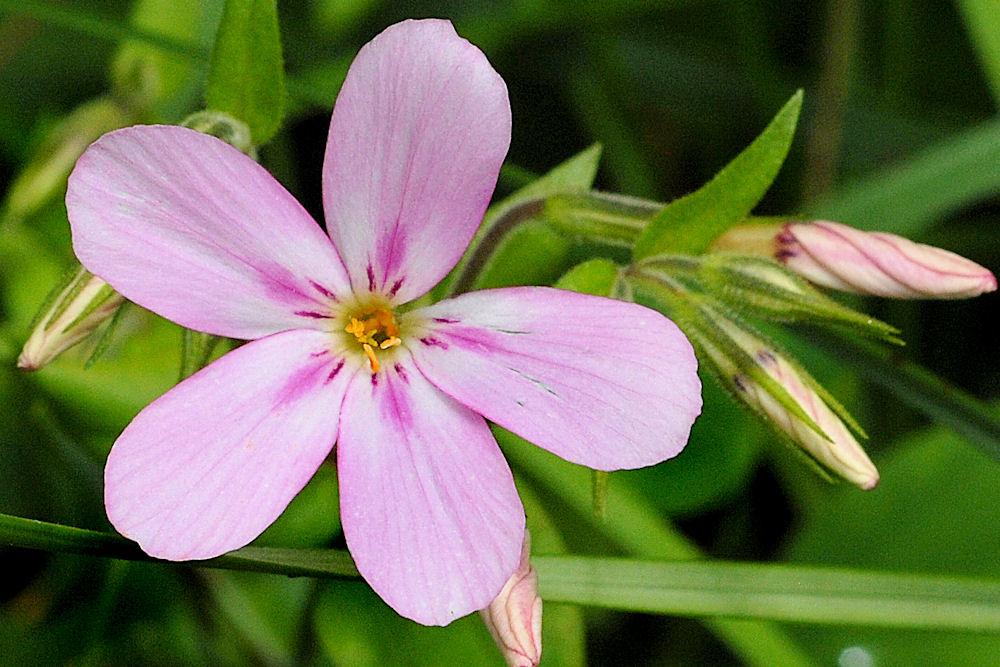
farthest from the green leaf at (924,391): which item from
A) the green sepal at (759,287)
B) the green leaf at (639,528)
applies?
the green leaf at (639,528)

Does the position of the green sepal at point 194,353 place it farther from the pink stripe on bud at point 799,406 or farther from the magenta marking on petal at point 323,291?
the pink stripe on bud at point 799,406

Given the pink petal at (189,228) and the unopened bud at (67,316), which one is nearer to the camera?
the pink petal at (189,228)

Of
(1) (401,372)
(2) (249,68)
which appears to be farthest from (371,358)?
(2) (249,68)

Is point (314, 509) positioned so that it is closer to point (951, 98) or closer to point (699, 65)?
point (699, 65)

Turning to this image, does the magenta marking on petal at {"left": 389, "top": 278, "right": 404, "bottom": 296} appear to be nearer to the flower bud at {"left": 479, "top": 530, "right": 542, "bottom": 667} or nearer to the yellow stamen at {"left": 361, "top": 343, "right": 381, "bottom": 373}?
the yellow stamen at {"left": 361, "top": 343, "right": 381, "bottom": 373}

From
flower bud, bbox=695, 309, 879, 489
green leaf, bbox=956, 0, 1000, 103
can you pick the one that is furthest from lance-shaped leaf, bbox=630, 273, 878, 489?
green leaf, bbox=956, 0, 1000, 103

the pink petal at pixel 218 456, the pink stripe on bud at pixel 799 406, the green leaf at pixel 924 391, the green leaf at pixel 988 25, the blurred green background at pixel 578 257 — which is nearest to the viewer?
the pink petal at pixel 218 456

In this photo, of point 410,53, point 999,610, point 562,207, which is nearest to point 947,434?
point 999,610
